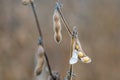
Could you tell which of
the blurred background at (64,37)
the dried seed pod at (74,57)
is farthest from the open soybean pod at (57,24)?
the blurred background at (64,37)

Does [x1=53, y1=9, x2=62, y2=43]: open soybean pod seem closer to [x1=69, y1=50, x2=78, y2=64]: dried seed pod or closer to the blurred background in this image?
[x1=69, y1=50, x2=78, y2=64]: dried seed pod

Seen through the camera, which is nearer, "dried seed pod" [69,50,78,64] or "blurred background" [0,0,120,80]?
"dried seed pod" [69,50,78,64]

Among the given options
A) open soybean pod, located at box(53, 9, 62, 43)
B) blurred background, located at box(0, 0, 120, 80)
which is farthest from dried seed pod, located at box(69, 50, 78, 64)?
blurred background, located at box(0, 0, 120, 80)

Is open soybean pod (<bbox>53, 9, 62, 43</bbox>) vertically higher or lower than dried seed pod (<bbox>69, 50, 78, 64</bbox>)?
higher

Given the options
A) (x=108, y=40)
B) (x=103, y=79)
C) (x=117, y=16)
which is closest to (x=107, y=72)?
(x=103, y=79)

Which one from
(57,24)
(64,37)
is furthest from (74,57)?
(64,37)

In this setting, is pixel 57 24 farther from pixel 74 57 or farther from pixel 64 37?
pixel 64 37

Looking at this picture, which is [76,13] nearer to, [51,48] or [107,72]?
[51,48]

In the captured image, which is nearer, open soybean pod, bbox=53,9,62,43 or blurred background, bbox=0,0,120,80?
open soybean pod, bbox=53,9,62,43
